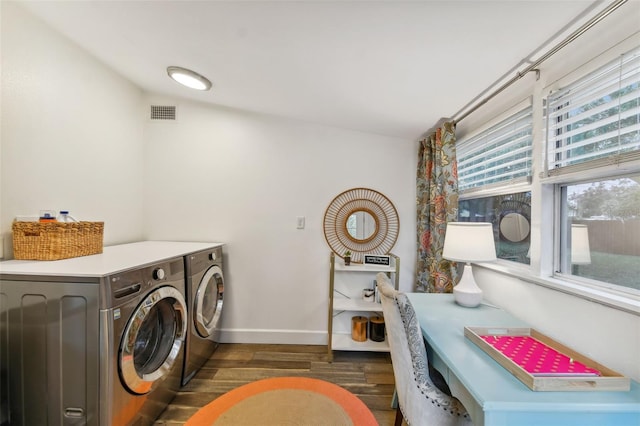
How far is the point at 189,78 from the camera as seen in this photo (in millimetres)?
1917

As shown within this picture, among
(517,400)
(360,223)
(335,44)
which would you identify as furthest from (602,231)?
(360,223)

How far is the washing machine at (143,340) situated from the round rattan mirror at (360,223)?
1.35 m

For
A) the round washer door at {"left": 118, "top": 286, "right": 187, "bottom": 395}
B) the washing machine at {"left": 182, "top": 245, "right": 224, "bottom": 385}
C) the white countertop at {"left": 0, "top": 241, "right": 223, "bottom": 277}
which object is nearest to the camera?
the white countertop at {"left": 0, "top": 241, "right": 223, "bottom": 277}

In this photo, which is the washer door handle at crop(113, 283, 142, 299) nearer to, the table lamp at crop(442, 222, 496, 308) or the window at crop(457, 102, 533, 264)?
the table lamp at crop(442, 222, 496, 308)

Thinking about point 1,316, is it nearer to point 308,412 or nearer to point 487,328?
point 308,412

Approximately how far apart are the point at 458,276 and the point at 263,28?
2.10 metres

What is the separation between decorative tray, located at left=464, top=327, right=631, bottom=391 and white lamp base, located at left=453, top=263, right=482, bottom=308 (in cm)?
33

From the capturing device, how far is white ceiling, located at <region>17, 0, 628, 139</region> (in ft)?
3.42

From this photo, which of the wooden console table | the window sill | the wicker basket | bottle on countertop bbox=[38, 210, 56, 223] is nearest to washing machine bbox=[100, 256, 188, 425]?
the wicker basket

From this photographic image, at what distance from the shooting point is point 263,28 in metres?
1.28

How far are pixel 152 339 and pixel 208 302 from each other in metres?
0.60

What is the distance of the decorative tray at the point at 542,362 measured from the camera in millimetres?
805

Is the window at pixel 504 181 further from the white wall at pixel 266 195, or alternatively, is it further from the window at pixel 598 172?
the white wall at pixel 266 195

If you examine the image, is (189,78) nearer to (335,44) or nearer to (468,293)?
(335,44)
